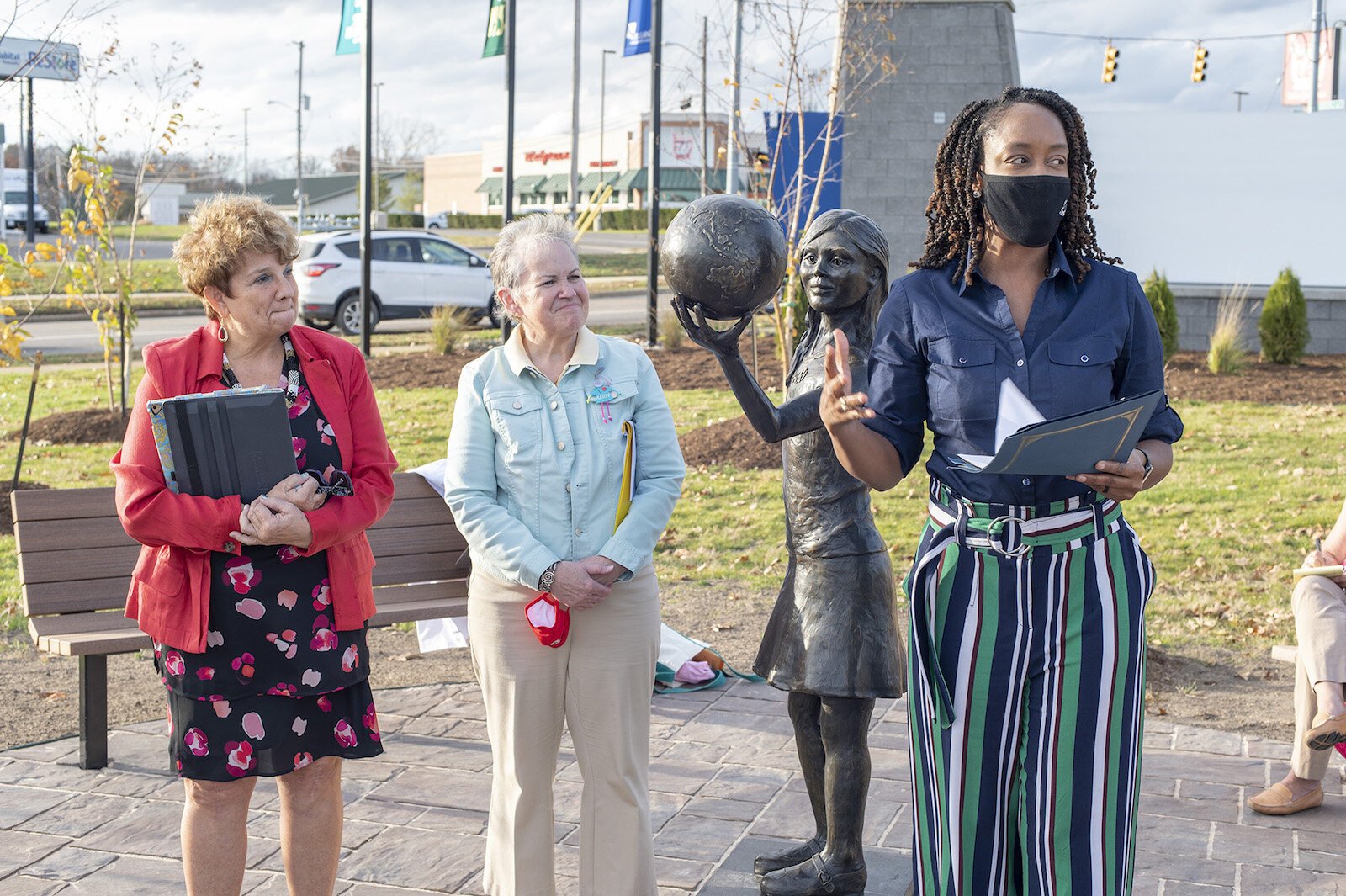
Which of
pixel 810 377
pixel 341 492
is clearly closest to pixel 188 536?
pixel 341 492

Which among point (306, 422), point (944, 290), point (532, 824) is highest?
point (944, 290)

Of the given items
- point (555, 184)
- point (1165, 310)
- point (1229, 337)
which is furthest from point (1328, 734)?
point (555, 184)

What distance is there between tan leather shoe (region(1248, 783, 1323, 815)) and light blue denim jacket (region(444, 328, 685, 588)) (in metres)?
2.42

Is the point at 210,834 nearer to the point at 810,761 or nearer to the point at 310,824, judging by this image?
the point at 310,824

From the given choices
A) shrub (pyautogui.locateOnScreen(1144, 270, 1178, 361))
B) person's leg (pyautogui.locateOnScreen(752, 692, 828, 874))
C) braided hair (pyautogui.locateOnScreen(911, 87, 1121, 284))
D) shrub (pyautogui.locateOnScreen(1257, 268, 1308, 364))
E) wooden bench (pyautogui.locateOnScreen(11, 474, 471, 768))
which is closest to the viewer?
braided hair (pyautogui.locateOnScreen(911, 87, 1121, 284))

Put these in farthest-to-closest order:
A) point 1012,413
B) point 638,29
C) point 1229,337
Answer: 1. point 638,29
2. point 1229,337
3. point 1012,413

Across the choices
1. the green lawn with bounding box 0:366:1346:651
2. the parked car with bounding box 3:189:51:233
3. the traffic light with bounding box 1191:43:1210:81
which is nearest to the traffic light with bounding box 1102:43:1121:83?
the traffic light with bounding box 1191:43:1210:81

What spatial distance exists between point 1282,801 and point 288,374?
3526mm

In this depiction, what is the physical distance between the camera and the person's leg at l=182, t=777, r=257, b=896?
11.0 feet

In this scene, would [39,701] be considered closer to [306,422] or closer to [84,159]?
[306,422]

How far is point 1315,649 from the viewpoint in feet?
14.1

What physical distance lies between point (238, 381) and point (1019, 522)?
2.01 meters

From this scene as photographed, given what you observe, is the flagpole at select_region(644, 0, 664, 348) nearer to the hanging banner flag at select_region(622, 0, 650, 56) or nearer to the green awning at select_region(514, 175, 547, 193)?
the hanging banner flag at select_region(622, 0, 650, 56)

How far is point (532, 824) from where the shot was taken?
3.55 meters
